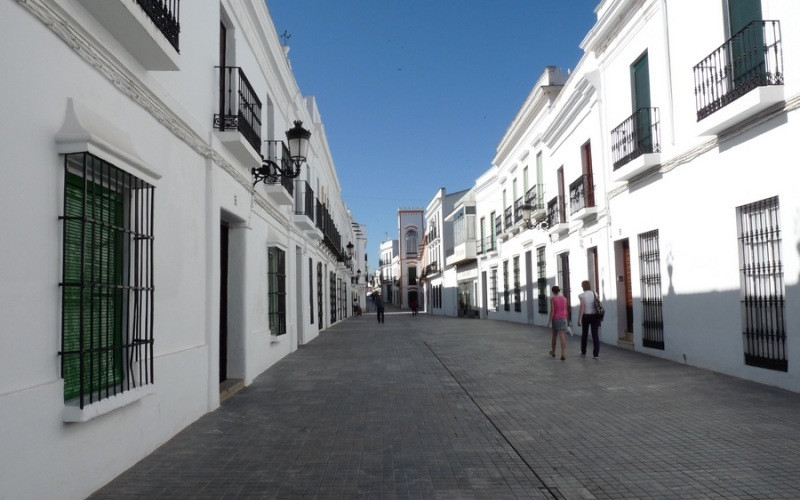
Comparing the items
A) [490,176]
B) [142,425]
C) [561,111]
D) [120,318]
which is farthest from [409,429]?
[490,176]

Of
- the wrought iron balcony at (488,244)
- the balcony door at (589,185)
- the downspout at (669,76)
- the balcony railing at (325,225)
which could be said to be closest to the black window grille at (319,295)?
the balcony railing at (325,225)

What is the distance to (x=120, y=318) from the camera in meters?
4.79

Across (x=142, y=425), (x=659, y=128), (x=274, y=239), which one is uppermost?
(x=659, y=128)

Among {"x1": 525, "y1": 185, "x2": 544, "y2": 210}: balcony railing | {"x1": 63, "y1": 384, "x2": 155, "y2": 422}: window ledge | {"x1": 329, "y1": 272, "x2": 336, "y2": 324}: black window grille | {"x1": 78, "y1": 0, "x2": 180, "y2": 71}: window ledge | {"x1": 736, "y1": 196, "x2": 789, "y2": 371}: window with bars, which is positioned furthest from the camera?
{"x1": 329, "y1": 272, "x2": 336, "y2": 324}: black window grille

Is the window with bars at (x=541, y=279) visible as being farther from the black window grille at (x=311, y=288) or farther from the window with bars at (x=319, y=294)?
the black window grille at (x=311, y=288)

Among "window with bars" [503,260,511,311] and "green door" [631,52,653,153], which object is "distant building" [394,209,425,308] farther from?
"green door" [631,52,653,153]

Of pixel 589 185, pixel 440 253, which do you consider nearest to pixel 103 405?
pixel 589 185

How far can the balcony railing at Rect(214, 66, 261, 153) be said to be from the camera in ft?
25.3

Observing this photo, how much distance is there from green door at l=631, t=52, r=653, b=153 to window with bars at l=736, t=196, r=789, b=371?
127 inches

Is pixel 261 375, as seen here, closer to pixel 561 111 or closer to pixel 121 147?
pixel 121 147

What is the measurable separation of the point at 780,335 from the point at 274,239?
26.1 feet

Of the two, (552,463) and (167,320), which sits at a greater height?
(167,320)

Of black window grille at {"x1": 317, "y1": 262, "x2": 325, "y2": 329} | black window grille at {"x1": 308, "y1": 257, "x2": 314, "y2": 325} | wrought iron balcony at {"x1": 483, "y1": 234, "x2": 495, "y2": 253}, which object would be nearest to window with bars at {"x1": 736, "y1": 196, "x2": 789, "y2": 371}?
black window grille at {"x1": 308, "y1": 257, "x2": 314, "y2": 325}

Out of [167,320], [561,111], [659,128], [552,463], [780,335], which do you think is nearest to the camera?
[552,463]
